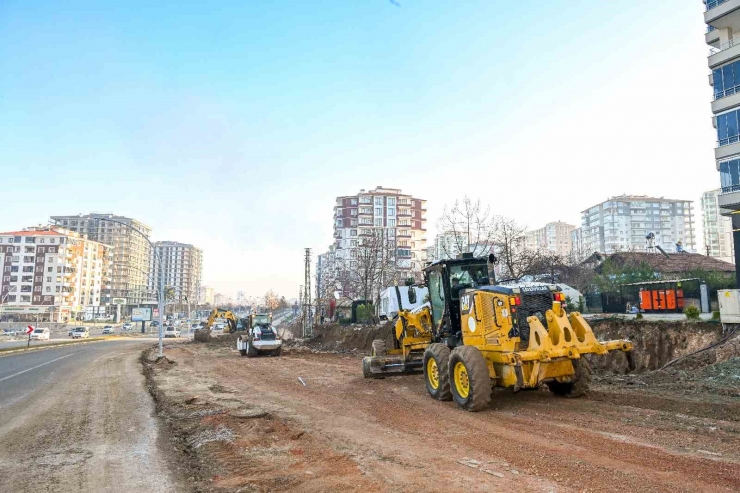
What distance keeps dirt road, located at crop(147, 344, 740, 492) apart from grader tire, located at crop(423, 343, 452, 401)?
0.24 m

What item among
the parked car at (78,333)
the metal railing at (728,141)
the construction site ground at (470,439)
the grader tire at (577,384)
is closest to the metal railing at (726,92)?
the metal railing at (728,141)

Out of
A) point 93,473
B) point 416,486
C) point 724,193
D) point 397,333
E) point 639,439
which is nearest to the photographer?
point 416,486

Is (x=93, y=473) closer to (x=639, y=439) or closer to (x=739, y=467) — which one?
(x=639, y=439)

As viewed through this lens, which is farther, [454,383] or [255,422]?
[454,383]

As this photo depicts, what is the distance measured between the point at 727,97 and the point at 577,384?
112 feet

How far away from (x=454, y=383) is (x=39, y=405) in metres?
9.83

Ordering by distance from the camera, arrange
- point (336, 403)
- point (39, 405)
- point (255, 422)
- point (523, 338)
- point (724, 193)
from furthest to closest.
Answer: point (724, 193) < point (39, 405) < point (336, 403) < point (523, 338) < point (255, 422)

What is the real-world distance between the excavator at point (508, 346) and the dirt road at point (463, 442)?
0.47 meters

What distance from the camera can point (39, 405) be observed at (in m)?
11.3

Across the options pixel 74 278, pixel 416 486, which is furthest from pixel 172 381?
pixel 74 278

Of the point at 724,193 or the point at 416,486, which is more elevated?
the point at 724,193

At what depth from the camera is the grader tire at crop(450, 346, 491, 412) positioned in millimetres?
8555

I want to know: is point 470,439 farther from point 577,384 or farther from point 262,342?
point 262,342

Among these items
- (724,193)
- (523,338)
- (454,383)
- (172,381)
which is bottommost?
(172,381)
